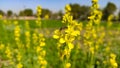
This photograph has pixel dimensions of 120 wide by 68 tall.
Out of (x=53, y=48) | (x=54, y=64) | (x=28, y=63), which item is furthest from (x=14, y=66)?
(x=53, y=48)

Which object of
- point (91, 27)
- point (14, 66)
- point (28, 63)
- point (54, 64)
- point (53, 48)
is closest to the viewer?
point (91, 27)

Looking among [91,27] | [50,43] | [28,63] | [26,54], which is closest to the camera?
[91,27]

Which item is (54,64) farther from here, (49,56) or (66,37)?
(66,37)

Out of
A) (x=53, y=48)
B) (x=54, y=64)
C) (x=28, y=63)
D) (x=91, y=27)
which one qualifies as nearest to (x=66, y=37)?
(x=91, y=27)

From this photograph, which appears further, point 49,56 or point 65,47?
point 49,56

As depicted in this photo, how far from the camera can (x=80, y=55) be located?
1034 centimetres

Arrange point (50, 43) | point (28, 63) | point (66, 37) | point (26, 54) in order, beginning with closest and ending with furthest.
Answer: point (66, 37)
point (28, 63)
point (26, 54)
point (50, 43)

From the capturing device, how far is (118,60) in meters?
8.52

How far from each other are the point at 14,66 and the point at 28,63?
104 centimetres

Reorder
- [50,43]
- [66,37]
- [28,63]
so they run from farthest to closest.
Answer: [50,43]
[28,63]
[66,37]

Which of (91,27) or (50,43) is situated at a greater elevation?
(91,27)

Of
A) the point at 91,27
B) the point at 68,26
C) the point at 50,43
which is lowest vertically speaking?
the point at 50,43

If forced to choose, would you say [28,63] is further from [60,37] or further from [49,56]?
[60,37]

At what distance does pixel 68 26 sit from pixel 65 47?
0.56 ft
